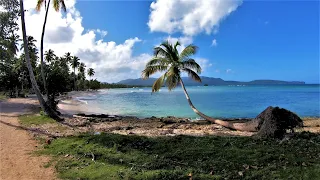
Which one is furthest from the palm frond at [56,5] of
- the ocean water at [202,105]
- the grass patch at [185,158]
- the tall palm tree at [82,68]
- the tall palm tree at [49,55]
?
the tall palm tree at [82,68]

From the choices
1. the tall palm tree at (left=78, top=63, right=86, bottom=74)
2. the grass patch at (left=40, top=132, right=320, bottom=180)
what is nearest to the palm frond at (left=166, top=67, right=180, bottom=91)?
the grass patch at (left=40, top=132, right=320, bottom=180)

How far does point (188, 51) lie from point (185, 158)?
466 inches

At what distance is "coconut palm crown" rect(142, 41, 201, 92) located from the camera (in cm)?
1794

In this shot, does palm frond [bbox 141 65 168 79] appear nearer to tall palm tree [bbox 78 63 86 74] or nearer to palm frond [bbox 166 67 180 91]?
palm frond [bbox 166 67 180 91]

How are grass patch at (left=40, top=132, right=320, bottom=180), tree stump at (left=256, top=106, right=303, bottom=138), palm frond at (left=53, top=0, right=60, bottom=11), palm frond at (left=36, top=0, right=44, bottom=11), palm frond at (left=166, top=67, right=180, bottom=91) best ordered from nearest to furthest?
grass patch at (left=40, top=132, right=320, bottom=180) → tree stump at (left=256, top=106, right=303, bottom=138) → palm frond at (left=36, top=0, right=44, bottom=11) → palm frond at (left=53, top=0, right=60, bottom=11) → palm frond at (left=166, top=67, right=180, bottom=91)

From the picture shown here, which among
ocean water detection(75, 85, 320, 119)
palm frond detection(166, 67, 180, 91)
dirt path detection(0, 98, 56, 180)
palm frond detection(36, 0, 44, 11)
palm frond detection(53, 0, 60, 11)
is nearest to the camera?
dirt path detection(0, 98, 56, 180)

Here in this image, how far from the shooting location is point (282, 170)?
228 inches

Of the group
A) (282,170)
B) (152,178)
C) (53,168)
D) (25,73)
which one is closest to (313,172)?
(282,170)

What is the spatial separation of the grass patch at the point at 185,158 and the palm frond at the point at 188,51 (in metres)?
9.50

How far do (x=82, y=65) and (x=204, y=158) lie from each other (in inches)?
4041

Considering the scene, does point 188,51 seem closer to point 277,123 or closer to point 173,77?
point 173,77

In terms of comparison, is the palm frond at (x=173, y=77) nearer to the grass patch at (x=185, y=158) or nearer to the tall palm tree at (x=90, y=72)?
the grass patch at (x=185, y=158)

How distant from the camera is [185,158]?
23.2 feet

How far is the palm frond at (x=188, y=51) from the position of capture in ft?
58.6
